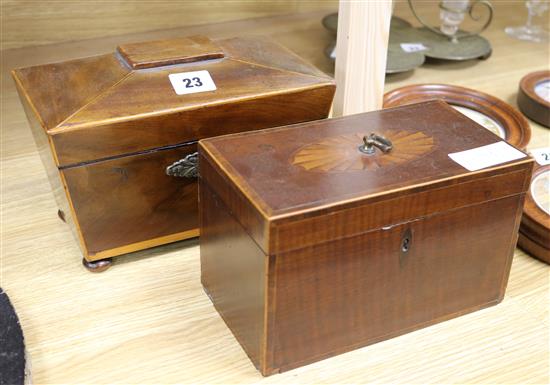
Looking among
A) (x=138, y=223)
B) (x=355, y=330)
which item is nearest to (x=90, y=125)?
(x=138, y=223)

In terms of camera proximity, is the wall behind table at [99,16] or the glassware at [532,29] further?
the glassware at [532,29]

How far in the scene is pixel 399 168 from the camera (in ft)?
2.37

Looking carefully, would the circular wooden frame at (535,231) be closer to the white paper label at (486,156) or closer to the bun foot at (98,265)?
the white paper label at (486,156)

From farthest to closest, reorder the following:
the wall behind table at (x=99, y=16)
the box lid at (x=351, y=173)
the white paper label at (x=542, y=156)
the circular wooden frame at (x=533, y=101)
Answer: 1. the wall behind table at (x=99, y=16)
2. the circular wooden frame at (x=533, y=101)
3. the white paper label at (x=542, y=156)
4. the box lid at (x=351, y=173)

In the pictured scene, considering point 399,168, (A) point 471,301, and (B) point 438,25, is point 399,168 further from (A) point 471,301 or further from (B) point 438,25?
(B) point 438,25

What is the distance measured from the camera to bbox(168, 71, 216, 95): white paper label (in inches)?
33.1

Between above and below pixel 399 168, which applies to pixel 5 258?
below

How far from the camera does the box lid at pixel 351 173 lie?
66 cm

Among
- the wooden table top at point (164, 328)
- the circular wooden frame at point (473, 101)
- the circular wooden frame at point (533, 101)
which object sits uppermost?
the circular wooden frame at point (473, 101)

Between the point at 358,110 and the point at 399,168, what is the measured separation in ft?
0.96

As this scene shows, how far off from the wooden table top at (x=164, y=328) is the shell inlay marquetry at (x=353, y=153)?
208 mm

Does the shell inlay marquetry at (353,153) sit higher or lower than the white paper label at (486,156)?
higher

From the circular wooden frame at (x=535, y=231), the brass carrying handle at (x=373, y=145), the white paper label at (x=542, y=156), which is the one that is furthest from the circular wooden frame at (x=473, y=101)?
the brass carrying handle at (x=373, y=145)

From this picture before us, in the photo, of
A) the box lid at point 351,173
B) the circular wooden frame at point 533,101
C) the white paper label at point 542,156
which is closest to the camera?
the box lid at point 351,173
